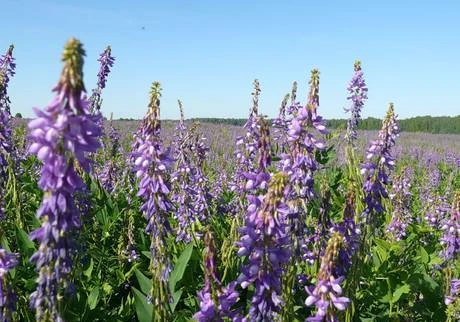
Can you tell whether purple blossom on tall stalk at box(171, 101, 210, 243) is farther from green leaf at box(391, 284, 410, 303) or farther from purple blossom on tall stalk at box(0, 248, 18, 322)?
purple blossom on tall stalk at box(0, 248, 18, 322)

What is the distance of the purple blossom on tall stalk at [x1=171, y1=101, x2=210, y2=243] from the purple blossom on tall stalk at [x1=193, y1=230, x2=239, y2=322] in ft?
7.70

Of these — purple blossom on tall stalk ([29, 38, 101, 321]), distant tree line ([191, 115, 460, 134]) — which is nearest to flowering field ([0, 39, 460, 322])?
purple blossom on tall stalk ([29, 38, 101, 321])

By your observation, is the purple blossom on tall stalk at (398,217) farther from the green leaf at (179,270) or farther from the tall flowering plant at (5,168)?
the tall flowering plant at (5,168)

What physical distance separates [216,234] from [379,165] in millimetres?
1683

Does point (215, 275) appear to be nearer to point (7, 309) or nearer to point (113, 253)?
point (7, 309)

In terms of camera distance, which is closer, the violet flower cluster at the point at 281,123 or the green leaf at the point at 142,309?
the green leaf at the point at 142,309

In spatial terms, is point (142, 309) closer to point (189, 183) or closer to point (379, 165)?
point (379, 165)

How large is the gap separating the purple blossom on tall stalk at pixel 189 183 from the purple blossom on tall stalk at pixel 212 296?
2.35m

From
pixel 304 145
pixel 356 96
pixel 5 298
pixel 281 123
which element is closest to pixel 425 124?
pixel 356 96

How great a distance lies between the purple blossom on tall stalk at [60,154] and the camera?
1.98 metres

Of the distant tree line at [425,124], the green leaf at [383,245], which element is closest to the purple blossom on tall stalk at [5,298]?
the green leaf at [383,245]

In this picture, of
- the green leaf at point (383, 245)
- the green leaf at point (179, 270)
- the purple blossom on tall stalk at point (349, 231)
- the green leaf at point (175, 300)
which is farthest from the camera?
the green leaf at point (383, 245)

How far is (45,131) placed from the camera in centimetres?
203

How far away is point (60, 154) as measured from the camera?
A: 6.70 feet
